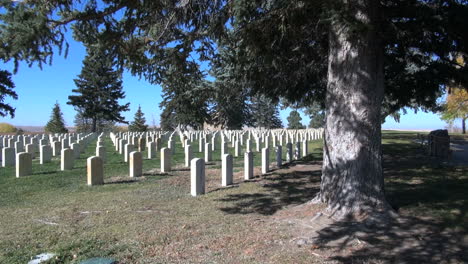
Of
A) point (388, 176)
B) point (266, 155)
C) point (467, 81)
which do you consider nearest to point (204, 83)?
point (266, 155)

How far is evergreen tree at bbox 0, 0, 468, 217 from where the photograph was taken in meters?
5.23

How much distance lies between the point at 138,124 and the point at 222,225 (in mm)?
53274

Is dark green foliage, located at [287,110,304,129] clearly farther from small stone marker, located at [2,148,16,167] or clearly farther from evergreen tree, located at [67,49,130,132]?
small stone marker, located at [2,148,16,167]

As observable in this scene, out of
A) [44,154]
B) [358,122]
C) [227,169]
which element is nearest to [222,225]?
[358,122]

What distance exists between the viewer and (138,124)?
5691 centimetres

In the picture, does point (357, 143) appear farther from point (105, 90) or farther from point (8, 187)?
point (105, 90)

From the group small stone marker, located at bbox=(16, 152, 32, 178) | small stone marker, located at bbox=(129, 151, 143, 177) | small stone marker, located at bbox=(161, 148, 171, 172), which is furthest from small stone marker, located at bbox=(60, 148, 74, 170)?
small stone marker, located at bbox=(161, 148, 171, 172)

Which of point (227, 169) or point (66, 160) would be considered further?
point (66, 160)

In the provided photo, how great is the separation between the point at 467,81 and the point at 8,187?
11.4m

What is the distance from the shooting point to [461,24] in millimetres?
7195

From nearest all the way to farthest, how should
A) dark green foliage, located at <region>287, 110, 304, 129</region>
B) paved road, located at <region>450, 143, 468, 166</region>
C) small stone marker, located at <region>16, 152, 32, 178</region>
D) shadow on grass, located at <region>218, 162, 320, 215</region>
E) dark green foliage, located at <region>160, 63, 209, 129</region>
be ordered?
shadow on grass, located at <region>218, 162, 320, 215</region>, dark green foliage, located at <region>160, 63, 209, 129</region>, small stone marker, located at <region>16, 152, 32, 178</region>, paved road, located at <region>450, 143, 468, 166</region>, dark green foliage, located at <region>287, 110, 304, 129</region>

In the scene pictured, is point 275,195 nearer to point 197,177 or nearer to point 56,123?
point 197,177

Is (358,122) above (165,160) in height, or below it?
above

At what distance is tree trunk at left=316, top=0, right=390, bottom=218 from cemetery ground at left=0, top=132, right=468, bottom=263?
433mm
